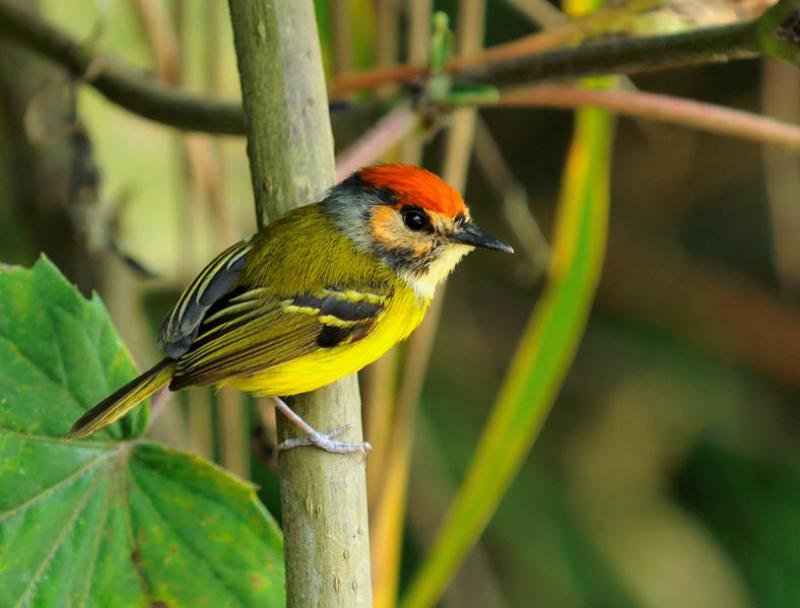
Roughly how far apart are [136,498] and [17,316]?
12.2 inches

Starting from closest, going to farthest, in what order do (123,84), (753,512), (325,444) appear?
(325,444) → (123,84) → (753,512)

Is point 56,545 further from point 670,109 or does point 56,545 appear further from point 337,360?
point 670,109

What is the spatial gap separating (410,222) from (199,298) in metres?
0.44

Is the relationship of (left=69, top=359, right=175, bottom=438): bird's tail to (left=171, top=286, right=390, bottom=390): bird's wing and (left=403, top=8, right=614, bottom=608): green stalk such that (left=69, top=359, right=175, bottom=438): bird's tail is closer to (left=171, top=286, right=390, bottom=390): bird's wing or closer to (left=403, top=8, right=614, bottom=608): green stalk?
(left=171, top=286, right=390, bottom=390): bird's wing

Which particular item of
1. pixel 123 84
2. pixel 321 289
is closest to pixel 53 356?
pixel 321 289

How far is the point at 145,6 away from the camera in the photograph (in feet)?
7.93

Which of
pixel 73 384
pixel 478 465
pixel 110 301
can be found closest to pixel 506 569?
pixel 478 465

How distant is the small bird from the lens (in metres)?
1.75

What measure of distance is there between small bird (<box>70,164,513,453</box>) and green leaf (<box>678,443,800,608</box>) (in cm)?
205

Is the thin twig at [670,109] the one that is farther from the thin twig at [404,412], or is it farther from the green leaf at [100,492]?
the green leaf at [100,492]

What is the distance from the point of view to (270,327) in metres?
1.89

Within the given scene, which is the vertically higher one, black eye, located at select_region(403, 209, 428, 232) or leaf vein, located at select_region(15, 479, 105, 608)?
black eye, located at select_region(403, 209, 428, 232)

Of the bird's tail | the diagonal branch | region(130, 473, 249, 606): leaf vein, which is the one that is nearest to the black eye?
the diagonal branch

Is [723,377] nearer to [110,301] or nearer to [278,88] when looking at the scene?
[110,301]
